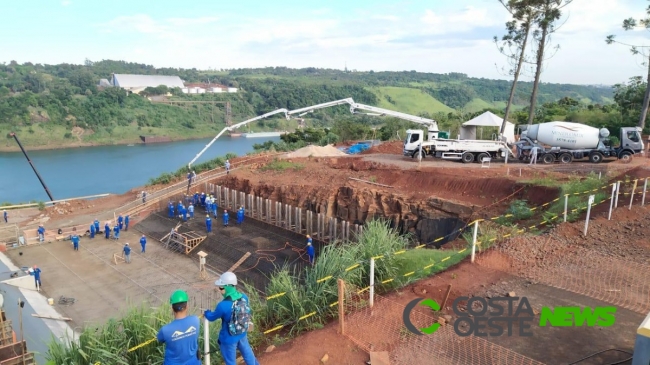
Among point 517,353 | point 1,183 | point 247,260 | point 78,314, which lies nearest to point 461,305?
point 517,353

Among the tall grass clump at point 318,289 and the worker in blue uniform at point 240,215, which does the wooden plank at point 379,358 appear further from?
the worker in blue uniform at point 240,215

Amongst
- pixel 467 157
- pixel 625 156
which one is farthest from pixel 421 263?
pixel 625 156

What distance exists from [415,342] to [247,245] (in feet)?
48.1

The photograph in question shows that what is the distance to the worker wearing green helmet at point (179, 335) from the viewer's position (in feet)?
14.9

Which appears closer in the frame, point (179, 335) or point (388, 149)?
point (179, 335)

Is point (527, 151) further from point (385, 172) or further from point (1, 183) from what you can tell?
point (1, 183)

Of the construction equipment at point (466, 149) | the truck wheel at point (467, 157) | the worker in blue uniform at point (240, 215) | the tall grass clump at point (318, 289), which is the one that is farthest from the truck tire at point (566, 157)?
the tall grass clump at point (318, 289)

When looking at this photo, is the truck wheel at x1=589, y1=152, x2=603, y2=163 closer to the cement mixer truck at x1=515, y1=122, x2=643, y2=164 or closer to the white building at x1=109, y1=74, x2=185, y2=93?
the cement mixer truck at x1=515, y1=122, x2=643, y2=164

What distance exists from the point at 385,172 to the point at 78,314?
1470 centimetres

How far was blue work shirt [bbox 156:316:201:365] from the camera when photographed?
14.9 ft

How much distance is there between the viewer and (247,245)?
2012cm

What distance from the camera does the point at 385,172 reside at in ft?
74.2

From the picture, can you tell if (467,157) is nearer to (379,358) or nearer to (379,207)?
(379,207)

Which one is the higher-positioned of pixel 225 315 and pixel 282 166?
pixel 225 315
